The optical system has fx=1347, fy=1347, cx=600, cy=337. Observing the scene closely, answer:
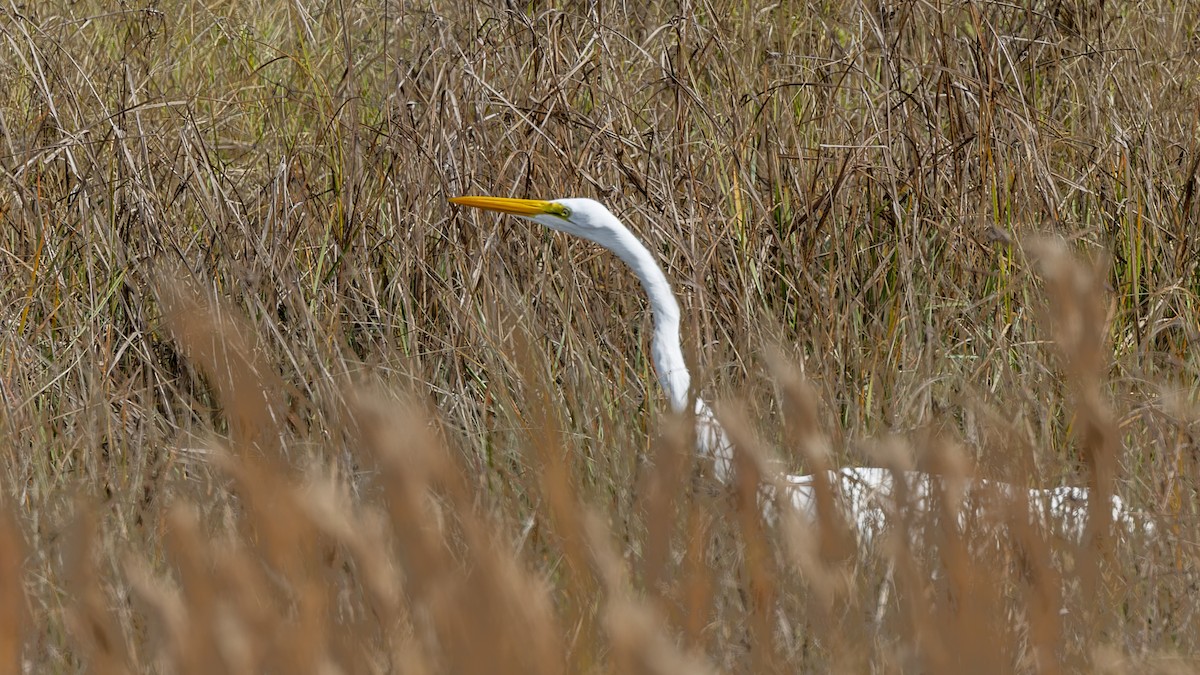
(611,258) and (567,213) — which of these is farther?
(611,258)

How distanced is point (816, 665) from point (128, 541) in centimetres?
69

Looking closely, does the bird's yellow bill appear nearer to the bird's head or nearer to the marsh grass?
the bird's head

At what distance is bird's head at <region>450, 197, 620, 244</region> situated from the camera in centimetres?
208

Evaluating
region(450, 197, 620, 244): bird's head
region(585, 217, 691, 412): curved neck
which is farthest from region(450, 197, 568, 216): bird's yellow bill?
region(585, 217, 691, 412): curved neck

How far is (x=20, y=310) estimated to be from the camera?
8.19ft

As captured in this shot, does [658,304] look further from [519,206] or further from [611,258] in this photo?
[611,258]

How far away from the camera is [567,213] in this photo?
83.8 inches

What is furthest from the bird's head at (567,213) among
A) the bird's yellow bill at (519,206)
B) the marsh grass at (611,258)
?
the marsh grass at (611,258)

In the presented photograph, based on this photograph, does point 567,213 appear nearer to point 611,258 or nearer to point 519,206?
point 519,206

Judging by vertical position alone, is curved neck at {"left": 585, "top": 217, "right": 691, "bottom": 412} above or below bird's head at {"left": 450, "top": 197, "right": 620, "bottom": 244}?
below

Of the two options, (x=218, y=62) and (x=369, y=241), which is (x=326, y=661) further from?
(x=218, y=62)

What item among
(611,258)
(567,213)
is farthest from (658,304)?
(611,258)

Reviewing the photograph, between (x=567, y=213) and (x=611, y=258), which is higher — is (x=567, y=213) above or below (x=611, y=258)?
above

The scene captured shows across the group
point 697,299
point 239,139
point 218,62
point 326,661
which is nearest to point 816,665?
point 326,661
